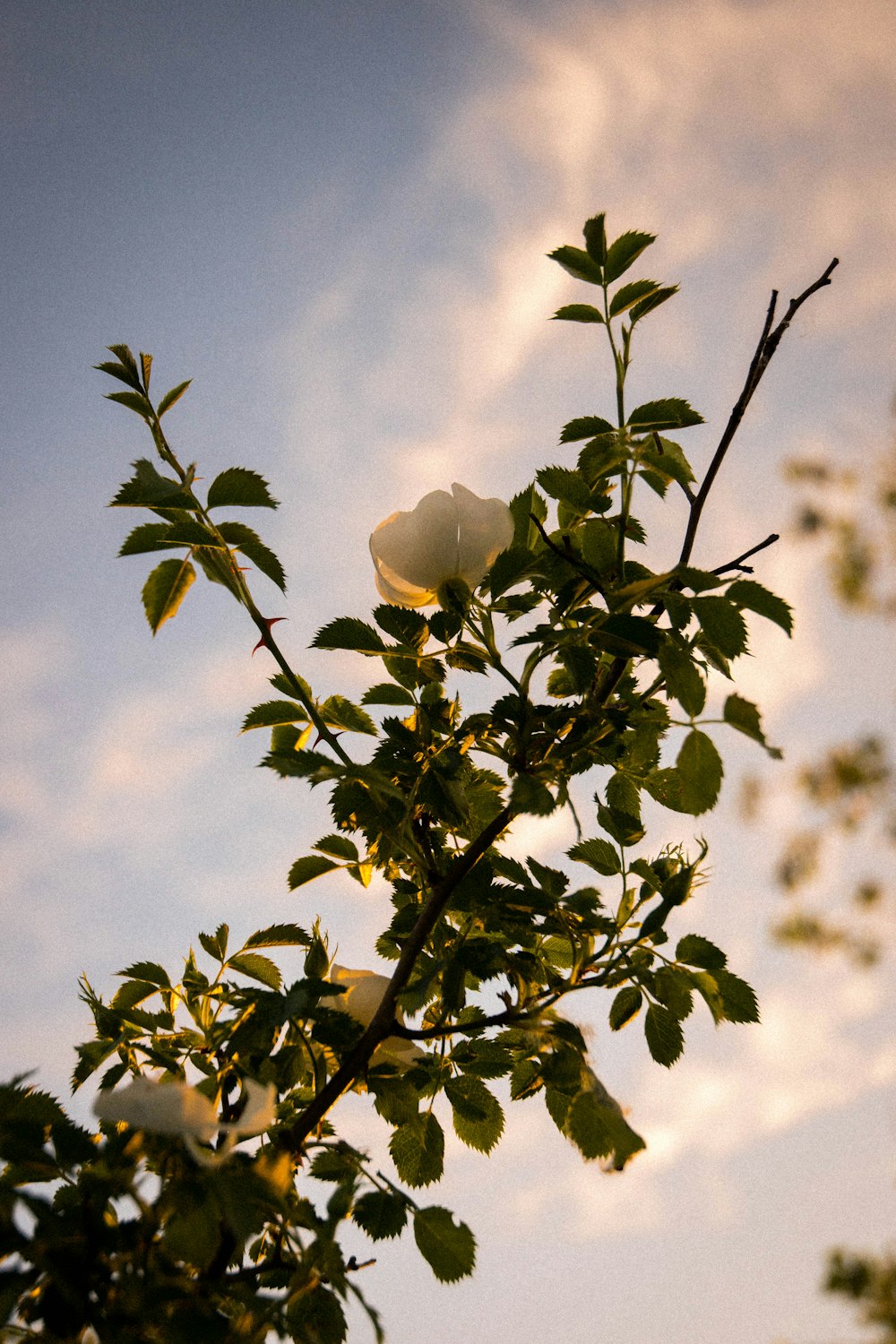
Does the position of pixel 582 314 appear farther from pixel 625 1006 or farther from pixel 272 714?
pixel 625 1006

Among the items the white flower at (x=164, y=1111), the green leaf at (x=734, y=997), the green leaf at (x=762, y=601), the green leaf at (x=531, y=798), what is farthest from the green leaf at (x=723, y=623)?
the white flower at (x=164, y=1111)

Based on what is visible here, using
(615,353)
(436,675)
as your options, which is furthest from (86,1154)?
(615,353)

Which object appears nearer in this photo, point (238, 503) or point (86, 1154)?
point (86, 1154)

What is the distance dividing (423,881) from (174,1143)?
386 millimetres

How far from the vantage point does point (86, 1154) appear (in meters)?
0.70

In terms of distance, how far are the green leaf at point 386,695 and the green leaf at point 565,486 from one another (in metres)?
0.25

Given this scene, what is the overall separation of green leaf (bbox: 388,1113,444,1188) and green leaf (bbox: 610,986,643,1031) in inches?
8.0

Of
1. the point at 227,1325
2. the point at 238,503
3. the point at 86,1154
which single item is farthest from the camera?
the point at 238,503

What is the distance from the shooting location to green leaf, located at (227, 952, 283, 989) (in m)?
1.00

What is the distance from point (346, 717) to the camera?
993 mm

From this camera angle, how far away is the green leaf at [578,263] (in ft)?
3.43

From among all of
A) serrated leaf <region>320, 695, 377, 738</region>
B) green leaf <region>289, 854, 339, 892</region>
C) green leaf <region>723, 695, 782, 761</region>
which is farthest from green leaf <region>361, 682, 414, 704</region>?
green leaf <region>723, 695, 782, 761</region>

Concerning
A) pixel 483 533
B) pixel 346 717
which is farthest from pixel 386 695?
pixel 483 533

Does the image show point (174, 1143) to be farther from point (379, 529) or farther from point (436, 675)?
point (379, 529)
